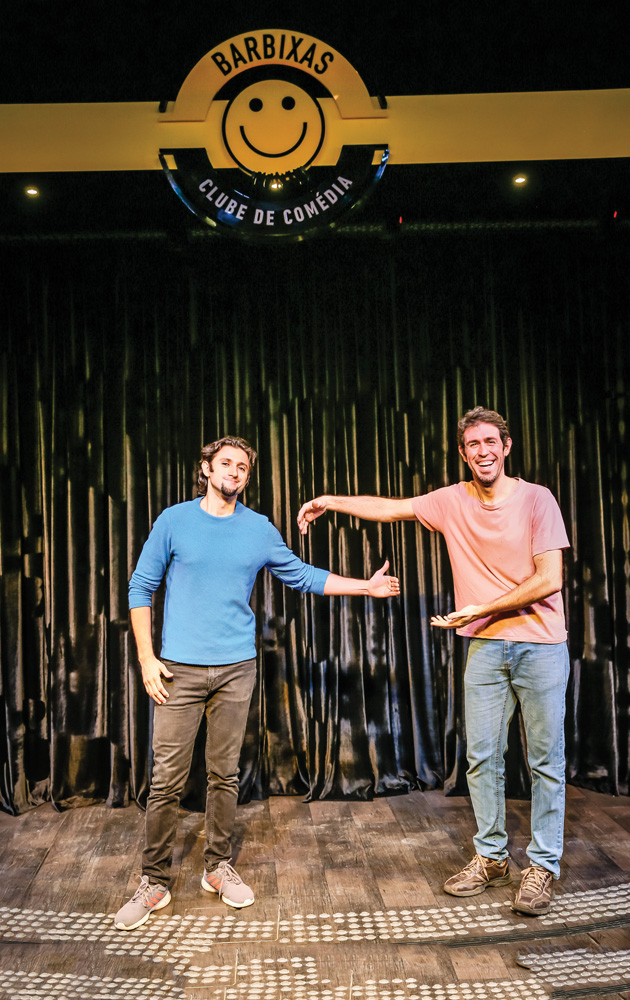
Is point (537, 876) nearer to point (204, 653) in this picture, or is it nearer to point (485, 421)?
point (204, 653)

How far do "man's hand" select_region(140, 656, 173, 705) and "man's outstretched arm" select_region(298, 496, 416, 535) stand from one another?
84cm

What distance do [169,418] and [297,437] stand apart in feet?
2.35

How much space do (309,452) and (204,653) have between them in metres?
1.60

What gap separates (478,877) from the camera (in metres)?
2.79

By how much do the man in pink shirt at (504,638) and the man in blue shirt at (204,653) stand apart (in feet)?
2.59

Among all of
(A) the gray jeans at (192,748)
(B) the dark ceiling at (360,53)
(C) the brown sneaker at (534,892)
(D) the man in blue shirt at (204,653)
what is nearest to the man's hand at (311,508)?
(D) the man in blue shirt at (204,653)

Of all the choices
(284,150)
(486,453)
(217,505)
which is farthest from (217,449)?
(284,150)

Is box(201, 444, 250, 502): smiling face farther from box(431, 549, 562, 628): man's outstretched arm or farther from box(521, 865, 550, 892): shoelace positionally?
box(521, 865, 550, 892): shoelace

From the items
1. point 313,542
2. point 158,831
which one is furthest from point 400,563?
point 158,831

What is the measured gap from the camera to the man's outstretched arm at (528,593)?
2.72 metres

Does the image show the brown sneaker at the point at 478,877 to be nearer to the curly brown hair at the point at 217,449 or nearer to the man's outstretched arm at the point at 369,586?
the man's outstretched arm at the point at 369,586

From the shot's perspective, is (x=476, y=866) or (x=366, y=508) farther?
(x=366, y=508)

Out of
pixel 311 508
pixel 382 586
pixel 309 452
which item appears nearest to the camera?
pixel 382 586

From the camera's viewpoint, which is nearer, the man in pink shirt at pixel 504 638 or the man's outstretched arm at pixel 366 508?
the man in pink shirt at pixel 504 638
